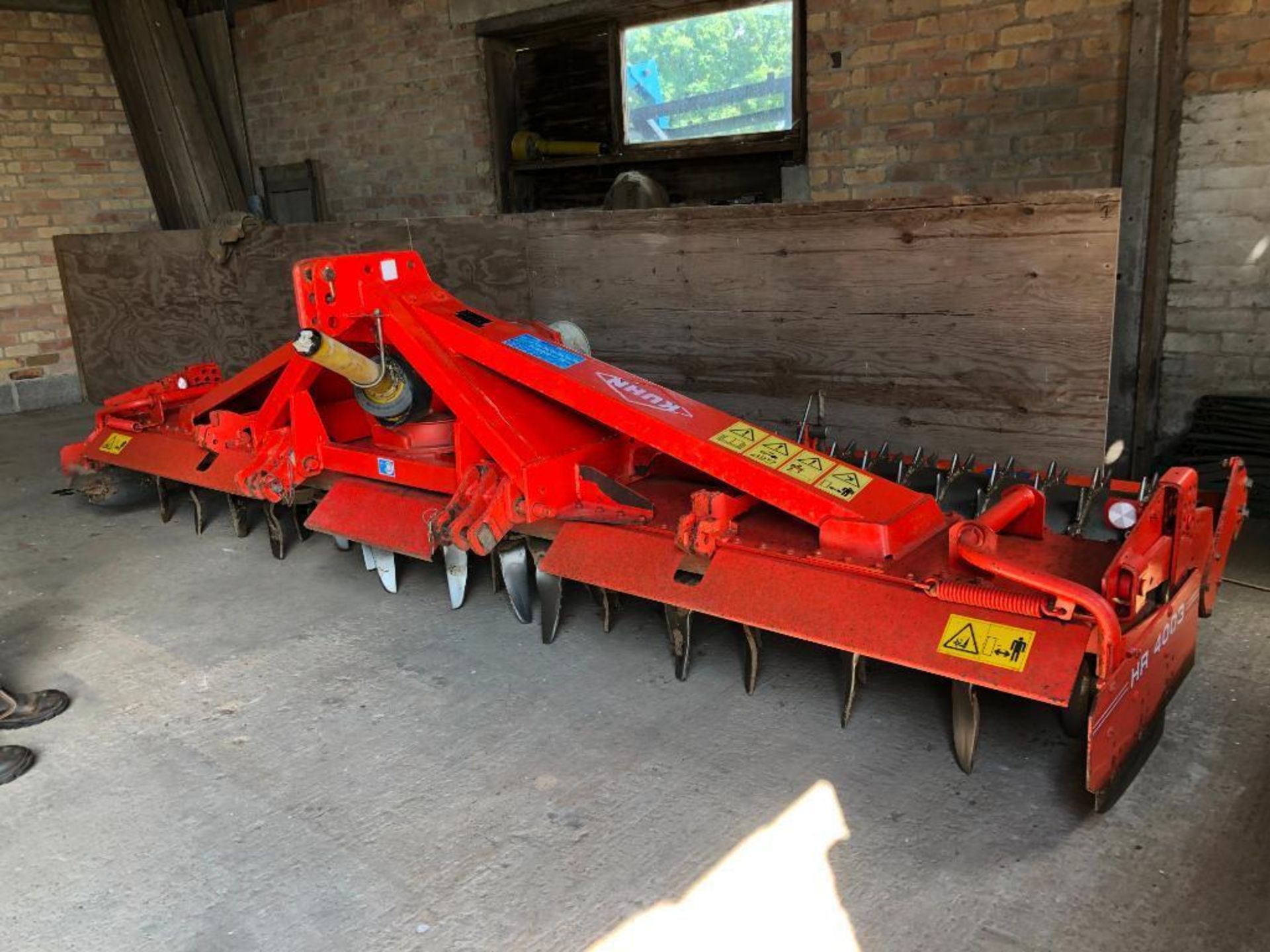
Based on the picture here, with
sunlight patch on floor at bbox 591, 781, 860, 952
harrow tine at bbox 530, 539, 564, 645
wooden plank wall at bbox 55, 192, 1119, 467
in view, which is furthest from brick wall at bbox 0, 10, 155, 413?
sunlight patch on floor at bbox 591, 781, 860, 952

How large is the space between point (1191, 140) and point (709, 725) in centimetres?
317

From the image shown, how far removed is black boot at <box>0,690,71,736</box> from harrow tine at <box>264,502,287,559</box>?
1.07 metres

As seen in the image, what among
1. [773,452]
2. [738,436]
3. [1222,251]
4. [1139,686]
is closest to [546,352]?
[738,436]

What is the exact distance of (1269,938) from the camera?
1.63 m

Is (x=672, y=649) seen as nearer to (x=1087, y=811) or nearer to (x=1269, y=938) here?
(x=1087, y=811)

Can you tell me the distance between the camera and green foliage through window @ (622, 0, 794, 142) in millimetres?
5457

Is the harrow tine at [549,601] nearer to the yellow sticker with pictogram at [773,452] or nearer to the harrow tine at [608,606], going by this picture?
the harrow tine at [608,606]

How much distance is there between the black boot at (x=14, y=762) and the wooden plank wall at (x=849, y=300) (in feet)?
8.36

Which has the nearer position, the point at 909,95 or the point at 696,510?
the point at 696,510

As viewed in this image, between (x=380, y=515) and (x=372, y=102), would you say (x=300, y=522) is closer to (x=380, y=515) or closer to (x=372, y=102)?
(x=380, y=515)

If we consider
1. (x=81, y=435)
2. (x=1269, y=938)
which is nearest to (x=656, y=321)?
(x=1269, y=938)

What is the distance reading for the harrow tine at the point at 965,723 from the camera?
2.12 m

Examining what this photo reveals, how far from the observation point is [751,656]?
2523mm

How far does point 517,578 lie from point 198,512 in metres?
1.70
